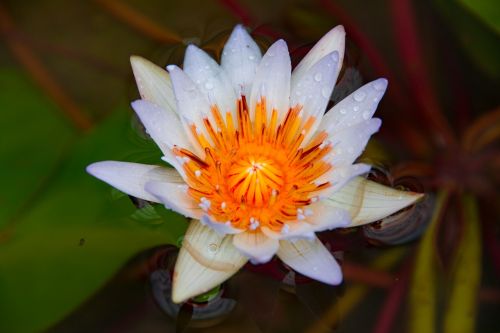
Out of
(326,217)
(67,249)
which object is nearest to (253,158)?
(326,217)

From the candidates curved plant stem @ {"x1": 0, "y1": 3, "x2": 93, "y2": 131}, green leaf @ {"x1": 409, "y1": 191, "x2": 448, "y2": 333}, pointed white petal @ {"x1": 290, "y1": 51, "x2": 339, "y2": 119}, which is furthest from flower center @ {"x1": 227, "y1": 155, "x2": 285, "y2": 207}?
curved plant stem @ {"x1": 0, "y1": 3, "x2": 93, "y2": 131}

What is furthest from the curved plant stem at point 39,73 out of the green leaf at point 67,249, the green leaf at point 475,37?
the green leaf at point 475,37

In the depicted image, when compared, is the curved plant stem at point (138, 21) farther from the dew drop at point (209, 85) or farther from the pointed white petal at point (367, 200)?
the pointed white petal at point (367, 200)

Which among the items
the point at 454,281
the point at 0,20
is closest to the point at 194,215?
the point at 454,281

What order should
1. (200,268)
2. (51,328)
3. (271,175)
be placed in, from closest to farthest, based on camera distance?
(200,268), (271,175), (51,328)

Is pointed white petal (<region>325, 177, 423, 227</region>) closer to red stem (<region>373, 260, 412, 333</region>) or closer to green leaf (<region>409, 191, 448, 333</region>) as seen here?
green leaf (<region>409, 191, 448, 333</region>)

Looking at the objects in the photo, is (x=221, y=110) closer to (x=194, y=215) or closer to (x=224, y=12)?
(x=194, y=215)
